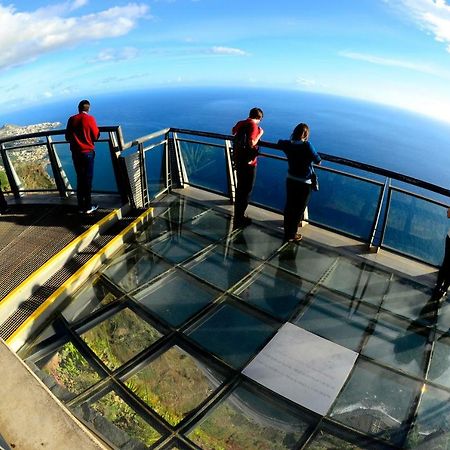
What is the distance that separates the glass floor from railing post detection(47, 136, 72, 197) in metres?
2.68

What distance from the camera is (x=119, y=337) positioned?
3789mm

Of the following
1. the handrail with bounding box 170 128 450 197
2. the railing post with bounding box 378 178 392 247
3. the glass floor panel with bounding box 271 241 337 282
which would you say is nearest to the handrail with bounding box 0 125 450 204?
the handrail with bounding box 170 128 450 197

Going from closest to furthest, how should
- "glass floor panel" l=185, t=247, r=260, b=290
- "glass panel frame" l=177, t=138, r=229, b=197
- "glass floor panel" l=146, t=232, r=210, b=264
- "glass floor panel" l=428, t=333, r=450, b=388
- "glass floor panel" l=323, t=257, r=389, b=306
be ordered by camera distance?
"glass floor panel" l=428, t=333, r=450, b=388, "glass floor panel" l=323, t=257, r=389, b=306, "glass floor panel" l=185, t=247, r=260, b=290, "glass floor panel" l=146, t=232, r=210, b=264, "glass panel frame" l=177, t=138, r=229, b=197

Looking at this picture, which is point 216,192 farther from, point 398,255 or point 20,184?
point 20,184

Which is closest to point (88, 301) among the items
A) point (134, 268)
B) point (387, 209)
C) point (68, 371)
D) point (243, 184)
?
→ point (134, 268)

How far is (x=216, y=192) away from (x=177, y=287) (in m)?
3.24

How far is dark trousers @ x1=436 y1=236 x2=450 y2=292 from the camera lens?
4371mm

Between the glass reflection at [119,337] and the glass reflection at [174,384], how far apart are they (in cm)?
30

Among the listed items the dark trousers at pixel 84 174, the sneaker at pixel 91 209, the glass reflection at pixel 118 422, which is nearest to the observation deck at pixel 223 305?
the glass reflection at pixel 118 422

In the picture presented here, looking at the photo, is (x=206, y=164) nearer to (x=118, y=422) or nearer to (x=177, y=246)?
(x=177, y=246)

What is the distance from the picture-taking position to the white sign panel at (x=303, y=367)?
316 cm

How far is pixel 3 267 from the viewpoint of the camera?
15.6ft

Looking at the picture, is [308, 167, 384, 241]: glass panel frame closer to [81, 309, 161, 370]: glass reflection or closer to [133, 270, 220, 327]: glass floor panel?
[133, 270, 220, 327]: glass floor panel

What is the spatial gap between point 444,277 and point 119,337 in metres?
4.47
